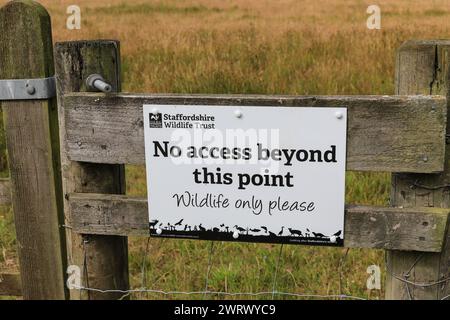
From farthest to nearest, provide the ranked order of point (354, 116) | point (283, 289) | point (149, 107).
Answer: point (283, 289) → point (149, 107) → point (354, 116)

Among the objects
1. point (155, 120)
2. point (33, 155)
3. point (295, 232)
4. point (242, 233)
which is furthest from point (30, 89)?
point (295, 232)

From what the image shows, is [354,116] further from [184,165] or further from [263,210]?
[184,165]

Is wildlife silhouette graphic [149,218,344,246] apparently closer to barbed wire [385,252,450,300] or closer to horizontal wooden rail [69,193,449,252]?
horizontal wooden rail [69,193,449,252]

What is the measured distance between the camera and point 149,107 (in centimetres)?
234

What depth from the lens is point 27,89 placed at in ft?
8.34

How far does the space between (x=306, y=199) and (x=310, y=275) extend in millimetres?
1638

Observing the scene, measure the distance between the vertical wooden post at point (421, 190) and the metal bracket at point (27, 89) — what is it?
1.35 metres

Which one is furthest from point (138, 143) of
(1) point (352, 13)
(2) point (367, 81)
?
(1) point (352, 13)

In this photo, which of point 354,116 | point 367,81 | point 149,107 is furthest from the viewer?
point 367,81

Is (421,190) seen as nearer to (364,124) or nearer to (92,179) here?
(364,124)

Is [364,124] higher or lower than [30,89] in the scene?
lower

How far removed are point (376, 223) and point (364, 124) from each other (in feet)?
1.17

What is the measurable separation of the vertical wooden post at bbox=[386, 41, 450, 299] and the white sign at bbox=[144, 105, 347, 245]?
24 cm

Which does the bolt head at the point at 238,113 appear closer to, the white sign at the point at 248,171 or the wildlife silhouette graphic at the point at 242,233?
the white sign at the point at 248,171
